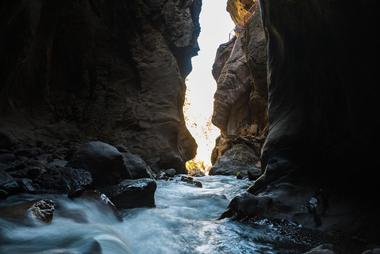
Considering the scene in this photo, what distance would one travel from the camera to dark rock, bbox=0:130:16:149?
8.39 meters

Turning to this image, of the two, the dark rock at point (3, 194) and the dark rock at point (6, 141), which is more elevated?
the dark rock at point (6, 141)

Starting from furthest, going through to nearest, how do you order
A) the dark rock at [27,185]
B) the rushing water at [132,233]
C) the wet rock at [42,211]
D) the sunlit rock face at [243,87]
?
1. the sunlit rock face at [243,87]
2. the dark rock at [27,185]
3. the wet rock at [42,211]
4. the rushing water at [132,233]

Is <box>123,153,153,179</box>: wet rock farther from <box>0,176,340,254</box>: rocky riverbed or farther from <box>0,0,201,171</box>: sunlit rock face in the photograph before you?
<box>0,0,201,171</box>: sunlit rock face

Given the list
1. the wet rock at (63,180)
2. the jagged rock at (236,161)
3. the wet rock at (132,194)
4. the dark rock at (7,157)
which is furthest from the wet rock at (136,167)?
the jagged rock at (236,161)

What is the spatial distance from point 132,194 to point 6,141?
4.05 meters

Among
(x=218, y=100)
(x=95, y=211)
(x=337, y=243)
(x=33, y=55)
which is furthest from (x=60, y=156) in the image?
(x=218, y=100)

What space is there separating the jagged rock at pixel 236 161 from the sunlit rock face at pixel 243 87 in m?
1.07

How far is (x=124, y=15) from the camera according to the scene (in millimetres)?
14820

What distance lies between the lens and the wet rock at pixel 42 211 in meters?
4.18

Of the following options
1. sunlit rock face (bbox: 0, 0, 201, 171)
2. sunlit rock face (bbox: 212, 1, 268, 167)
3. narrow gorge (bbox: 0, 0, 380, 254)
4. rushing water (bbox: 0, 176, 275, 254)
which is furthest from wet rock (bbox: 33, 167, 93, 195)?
sunlit rock face (bbox: 212, 1, 268, 167)

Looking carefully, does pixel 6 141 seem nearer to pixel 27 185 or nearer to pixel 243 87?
pixel 27 185

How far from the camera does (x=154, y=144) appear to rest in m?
14.1

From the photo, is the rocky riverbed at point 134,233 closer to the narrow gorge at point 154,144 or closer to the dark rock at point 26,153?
the narrow gorge at point 154,144

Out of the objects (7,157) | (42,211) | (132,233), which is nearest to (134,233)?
(132,233)
